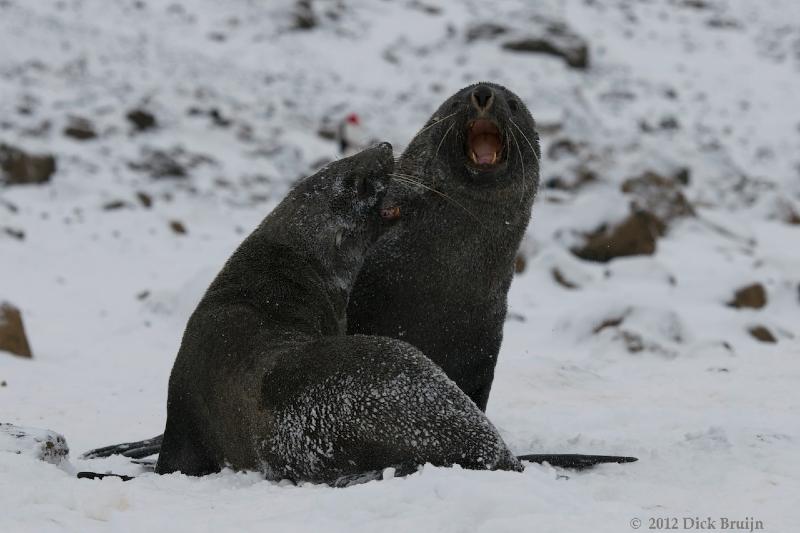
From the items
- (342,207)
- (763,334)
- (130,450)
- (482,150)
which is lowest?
(763,334)

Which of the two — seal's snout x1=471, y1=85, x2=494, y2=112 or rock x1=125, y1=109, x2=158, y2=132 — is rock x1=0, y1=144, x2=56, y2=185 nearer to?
rock x1=125, y1=109, x2=158, y2=132

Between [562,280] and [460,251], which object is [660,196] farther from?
[460,251]

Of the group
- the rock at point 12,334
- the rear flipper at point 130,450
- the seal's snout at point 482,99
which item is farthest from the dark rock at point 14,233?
the seal's snout at point 482,99

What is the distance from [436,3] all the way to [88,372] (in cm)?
3492

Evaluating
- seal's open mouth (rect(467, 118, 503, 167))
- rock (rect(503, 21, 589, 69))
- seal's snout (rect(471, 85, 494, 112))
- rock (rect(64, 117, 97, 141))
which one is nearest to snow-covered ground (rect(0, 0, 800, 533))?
rock (rect(64, 117, 97, 141))

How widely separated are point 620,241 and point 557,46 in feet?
66.0

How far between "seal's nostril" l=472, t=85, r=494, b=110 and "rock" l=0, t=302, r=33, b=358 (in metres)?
4.50

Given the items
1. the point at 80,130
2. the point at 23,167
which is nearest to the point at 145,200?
the point at 23,167

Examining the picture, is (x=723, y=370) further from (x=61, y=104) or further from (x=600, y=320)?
(x=61, y=104)

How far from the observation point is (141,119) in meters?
19.6

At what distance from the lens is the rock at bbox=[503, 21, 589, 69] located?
103ft

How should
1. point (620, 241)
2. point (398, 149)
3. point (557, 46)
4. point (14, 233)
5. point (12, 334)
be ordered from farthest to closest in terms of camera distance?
point (557, 46), point (620, 241), point (14, 233), point (398, 149), point (12, 334)

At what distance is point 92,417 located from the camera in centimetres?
584

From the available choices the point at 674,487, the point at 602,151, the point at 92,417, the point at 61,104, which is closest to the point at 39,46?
the point at 61,104
